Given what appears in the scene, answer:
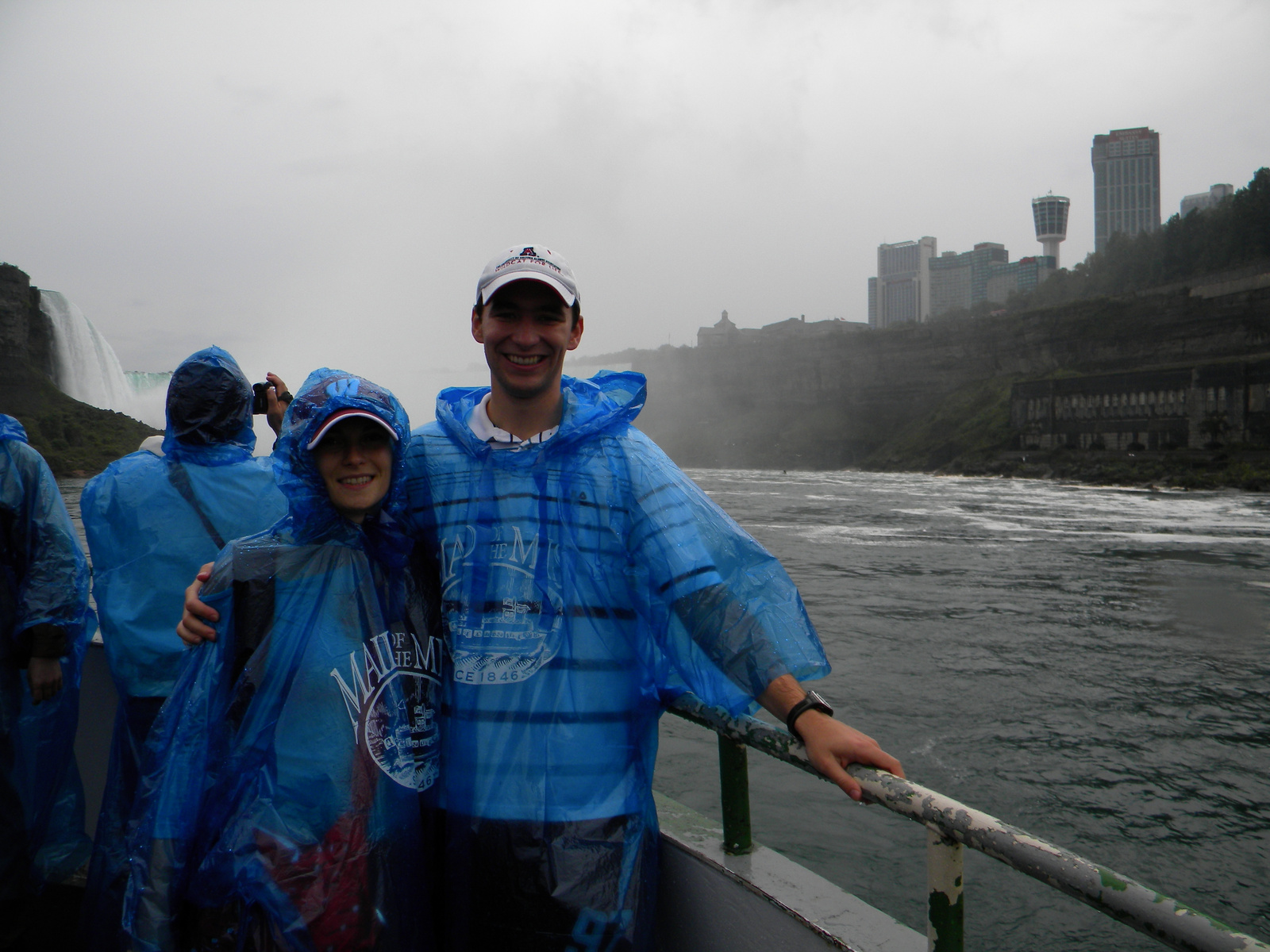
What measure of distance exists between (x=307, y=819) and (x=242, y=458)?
1.26 metres

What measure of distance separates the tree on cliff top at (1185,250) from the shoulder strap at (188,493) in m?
67.1

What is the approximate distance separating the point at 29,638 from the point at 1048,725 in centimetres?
767

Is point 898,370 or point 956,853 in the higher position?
point 898,370

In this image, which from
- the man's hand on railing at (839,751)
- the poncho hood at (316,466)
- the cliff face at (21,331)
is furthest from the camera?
the cliff face at (21,331)

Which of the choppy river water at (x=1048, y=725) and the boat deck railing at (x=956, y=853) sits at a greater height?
the boat deck railing at (x=956, y=853)

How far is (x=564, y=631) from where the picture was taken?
5.19 feet

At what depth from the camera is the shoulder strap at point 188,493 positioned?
88.6 inches

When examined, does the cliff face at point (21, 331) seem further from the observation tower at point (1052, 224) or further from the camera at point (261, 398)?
the observation tower at point (1052, 224)

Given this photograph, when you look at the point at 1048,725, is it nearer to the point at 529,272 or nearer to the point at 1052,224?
the point at 529,272

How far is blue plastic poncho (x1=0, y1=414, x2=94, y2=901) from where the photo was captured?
7.62 ft

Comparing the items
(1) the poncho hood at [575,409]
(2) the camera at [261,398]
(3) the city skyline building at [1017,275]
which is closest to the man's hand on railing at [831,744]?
(1) the poncho hood at [575,409]

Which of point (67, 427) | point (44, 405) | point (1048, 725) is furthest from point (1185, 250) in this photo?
point (44, 405)

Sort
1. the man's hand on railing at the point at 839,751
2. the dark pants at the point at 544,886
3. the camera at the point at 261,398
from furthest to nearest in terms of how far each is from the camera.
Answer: the camera at the point at 261,398
the dark pants at the point at 544,886
the man's hand on railing at the point at 839,751

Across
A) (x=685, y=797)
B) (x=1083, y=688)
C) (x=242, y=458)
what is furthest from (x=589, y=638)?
(x=1083, y=688)
